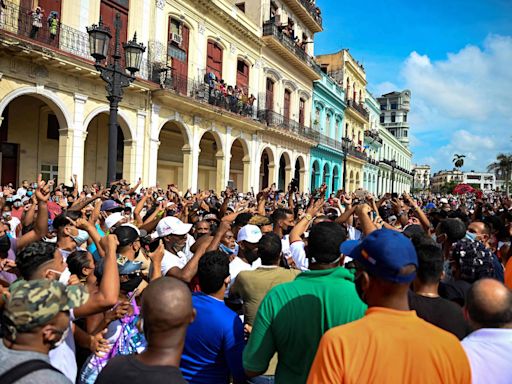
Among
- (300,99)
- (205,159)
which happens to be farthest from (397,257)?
(300,99)

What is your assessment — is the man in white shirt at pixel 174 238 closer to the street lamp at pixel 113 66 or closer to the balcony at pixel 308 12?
the street lamp at pixel 113 66

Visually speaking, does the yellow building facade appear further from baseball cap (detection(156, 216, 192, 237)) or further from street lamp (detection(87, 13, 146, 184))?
baseball cap (detection(156, 216, 192, 237))

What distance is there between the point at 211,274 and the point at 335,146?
31805 mm

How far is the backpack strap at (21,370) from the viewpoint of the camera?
146 cm

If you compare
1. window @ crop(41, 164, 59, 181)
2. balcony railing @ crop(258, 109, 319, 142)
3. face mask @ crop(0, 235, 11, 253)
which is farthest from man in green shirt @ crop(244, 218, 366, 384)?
balcony railing @ crop(258, 109, 319, 142)

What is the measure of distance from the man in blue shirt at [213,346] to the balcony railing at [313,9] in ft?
88.9

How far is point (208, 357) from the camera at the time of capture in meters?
2.36

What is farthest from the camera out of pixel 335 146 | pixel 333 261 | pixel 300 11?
pixel 335 146

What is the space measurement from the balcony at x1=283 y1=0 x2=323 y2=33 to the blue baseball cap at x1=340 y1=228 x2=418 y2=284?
26.1 m

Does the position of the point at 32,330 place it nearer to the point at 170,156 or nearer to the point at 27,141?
the point at 27,141

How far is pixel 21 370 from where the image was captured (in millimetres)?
1501

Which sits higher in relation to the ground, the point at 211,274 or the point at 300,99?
the point at 300,99

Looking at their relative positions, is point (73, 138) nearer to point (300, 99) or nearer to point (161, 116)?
point (161, 116)

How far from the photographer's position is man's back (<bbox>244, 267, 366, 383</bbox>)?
6.65 ft
